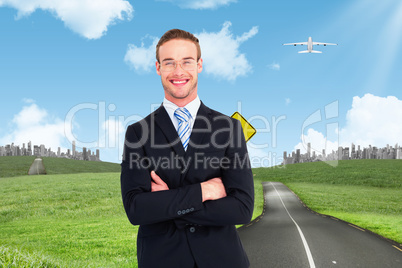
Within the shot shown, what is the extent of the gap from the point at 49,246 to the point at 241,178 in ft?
36.4

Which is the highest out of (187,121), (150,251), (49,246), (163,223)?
(187,121)

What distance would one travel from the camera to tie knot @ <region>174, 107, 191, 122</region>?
3.30 metres

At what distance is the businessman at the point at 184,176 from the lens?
2947 mm

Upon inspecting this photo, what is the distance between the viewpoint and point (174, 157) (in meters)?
3.11

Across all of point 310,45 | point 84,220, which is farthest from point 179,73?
point 310,45

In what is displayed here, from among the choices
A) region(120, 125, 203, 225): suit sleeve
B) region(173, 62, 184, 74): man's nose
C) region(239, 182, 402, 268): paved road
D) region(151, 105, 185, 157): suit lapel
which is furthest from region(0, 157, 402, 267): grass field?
region(173, 62, 184, 74): man's nose

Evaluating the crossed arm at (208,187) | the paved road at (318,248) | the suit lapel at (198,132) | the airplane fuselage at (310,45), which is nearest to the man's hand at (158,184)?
the crossed arm at (208,187)

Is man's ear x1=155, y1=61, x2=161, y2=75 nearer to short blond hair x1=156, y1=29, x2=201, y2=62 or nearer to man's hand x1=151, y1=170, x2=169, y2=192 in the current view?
short blond hair x1=156, y1=29, x2=201, y2=62

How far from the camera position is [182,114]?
3.30 meters

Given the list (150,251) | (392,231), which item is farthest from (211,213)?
(392,231)

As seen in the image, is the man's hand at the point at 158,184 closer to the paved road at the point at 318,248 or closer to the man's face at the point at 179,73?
the man's face at the point at 179,73

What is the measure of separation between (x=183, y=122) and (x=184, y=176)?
1.86ft

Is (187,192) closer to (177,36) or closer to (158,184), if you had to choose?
(158,184)

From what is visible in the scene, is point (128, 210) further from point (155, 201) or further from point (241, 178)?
point (241, 178)
